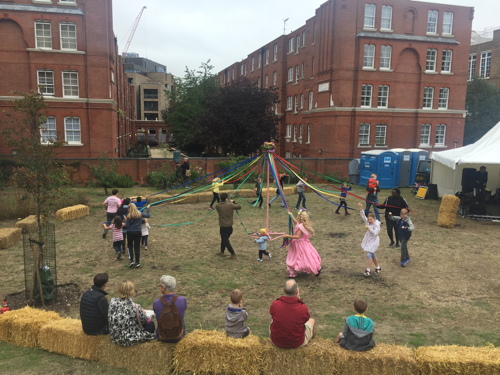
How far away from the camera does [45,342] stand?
6.75 m

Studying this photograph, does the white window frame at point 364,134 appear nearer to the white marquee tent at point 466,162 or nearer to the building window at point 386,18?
the building window at point 386,18

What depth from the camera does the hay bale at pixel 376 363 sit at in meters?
5.73

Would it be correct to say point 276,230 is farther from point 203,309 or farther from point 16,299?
point 16,299

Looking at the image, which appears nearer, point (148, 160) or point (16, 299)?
point (16, 299)

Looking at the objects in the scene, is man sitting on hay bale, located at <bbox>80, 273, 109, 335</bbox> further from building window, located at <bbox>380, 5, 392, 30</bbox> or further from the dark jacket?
building window, located at <bbox>380, 5, 392, 30</bbox>

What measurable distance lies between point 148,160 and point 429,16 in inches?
1054

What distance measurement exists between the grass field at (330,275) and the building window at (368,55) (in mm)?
21009

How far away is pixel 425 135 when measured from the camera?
120ft

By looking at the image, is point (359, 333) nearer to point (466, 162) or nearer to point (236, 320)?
point (236, 320)

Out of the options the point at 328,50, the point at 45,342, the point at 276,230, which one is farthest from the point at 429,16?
the point at 45,342

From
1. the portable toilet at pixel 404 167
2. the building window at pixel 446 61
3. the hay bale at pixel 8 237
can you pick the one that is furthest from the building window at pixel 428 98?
the hay bale at pixel 8 237

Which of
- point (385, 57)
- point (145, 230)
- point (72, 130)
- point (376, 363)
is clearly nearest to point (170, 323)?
point (376, 363)

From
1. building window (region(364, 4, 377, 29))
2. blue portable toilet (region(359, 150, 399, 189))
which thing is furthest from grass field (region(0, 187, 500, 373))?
building window (region(364, 4, 377, 29))

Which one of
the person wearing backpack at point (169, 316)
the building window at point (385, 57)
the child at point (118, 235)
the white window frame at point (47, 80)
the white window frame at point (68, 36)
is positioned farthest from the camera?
the building window at point (385, 57)
